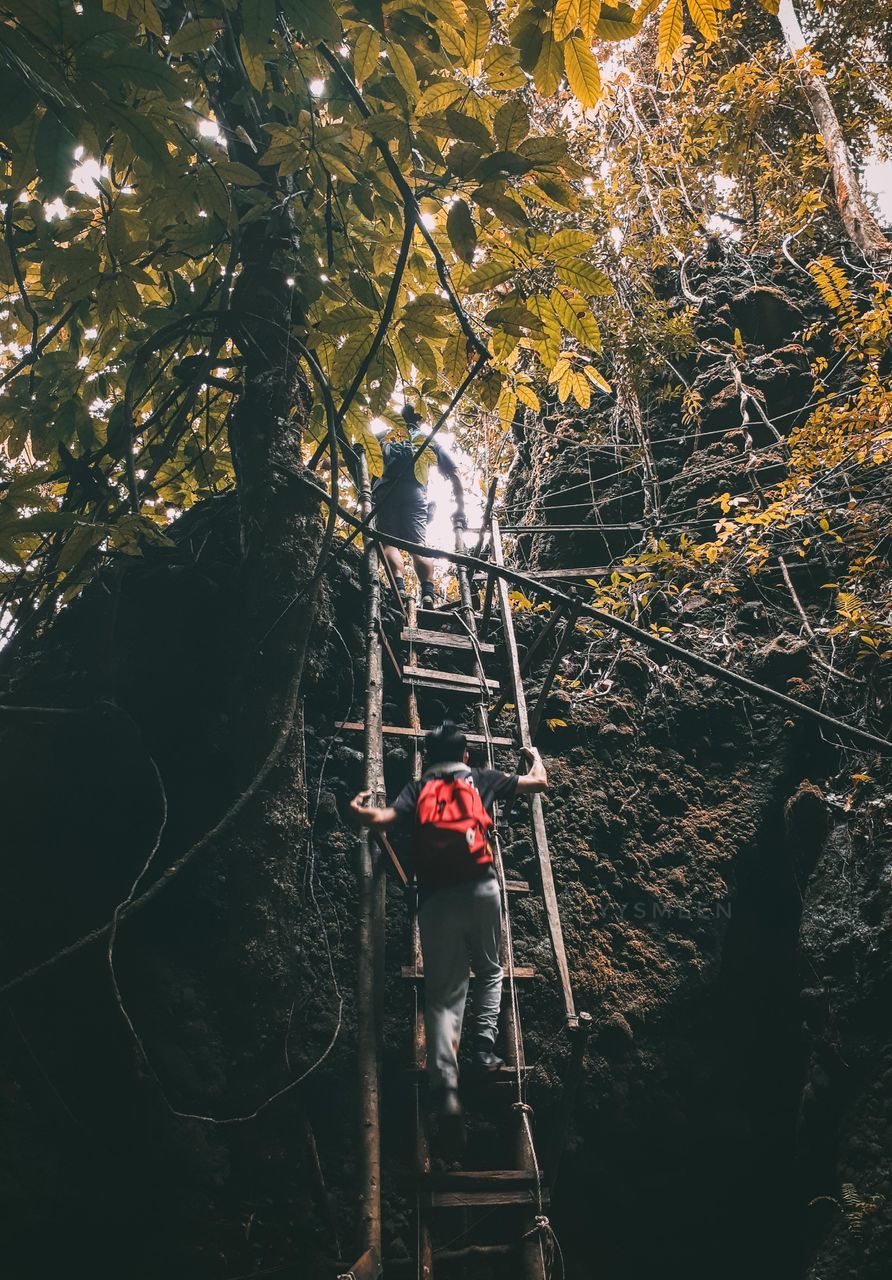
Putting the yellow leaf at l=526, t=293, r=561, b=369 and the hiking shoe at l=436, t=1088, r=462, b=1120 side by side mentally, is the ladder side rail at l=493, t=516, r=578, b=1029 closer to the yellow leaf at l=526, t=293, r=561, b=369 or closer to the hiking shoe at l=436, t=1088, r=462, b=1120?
the hiking shoe at l=436, t=1088, r=462, b=1120

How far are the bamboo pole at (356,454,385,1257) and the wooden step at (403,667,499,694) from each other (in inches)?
29.4

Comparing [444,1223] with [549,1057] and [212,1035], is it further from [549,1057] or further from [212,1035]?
[212,1035]

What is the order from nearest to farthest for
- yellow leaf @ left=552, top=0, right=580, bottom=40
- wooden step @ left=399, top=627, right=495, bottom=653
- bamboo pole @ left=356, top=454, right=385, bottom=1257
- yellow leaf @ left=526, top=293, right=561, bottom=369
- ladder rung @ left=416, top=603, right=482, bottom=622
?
1. yellow leaf @ left=552, top=0, right=580, bottom=40
2. yellow leaf @ left=526, top=293, right=561, bottom=369
3. bamboo pole @ left=356, top=454, right=385, bottom=1257
4. wooden step @ left=399, top=627, right=495, bottom=653
5. ladder rung @ left=416, top=603, right=482, bottom=622

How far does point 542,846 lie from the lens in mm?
3561

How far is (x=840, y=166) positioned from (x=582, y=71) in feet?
21.9

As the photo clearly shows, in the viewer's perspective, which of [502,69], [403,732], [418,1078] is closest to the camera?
[502,69]

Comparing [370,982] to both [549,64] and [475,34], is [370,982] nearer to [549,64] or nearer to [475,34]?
[549,64]

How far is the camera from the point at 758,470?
556cm

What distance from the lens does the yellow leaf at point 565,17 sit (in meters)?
1.73

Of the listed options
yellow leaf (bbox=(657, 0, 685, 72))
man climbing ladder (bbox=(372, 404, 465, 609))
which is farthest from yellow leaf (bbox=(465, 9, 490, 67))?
man climbing ladder (bbox=(372, 404, 465, 609))

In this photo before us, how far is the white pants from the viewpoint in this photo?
2982 millimetres

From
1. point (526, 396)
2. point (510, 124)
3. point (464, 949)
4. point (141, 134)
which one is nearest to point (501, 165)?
point (510, 124)

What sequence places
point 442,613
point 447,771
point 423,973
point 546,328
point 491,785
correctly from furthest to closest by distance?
1. point 442,613
2. point 491,785
3. point 447,771
4. point 423,973
5. point 546,328

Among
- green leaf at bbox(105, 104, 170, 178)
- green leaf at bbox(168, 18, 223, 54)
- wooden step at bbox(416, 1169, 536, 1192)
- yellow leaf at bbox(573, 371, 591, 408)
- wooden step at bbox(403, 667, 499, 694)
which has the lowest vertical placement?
wooden step at bbox(416, 1169, 536, 1192)
